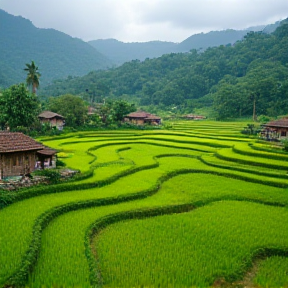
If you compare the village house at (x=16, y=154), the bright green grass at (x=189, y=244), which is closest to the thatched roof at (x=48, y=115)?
the village house at (x=16, y=154)

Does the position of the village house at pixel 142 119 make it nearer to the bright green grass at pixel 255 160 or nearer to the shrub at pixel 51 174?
the bright green grass at pixel 255 160

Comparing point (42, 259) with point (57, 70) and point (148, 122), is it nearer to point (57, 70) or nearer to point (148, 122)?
point (148, 122)

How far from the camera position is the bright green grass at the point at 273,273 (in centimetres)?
824

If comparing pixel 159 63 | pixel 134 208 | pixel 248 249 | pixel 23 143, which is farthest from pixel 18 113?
pixel 159 63

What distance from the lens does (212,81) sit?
8894 centimetres

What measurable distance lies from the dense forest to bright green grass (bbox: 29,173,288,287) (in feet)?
147

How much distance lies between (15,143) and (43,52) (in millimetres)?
141299

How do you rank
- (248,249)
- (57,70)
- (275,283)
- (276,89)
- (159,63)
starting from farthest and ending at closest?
(57,70), (159,63), (276,89), (248,249), (275,283)

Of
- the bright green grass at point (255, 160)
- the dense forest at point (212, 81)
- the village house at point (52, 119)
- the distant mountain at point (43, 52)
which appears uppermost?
the distant mountain at point (43, 52)

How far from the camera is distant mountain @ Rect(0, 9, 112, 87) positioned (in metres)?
125

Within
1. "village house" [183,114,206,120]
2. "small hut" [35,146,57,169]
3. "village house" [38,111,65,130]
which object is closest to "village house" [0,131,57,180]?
"small hut" [35,146,57,169]

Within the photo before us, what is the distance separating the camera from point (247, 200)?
48.7 ft

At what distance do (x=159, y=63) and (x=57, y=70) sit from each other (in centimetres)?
5192

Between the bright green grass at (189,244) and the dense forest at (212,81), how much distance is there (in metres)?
50.0
